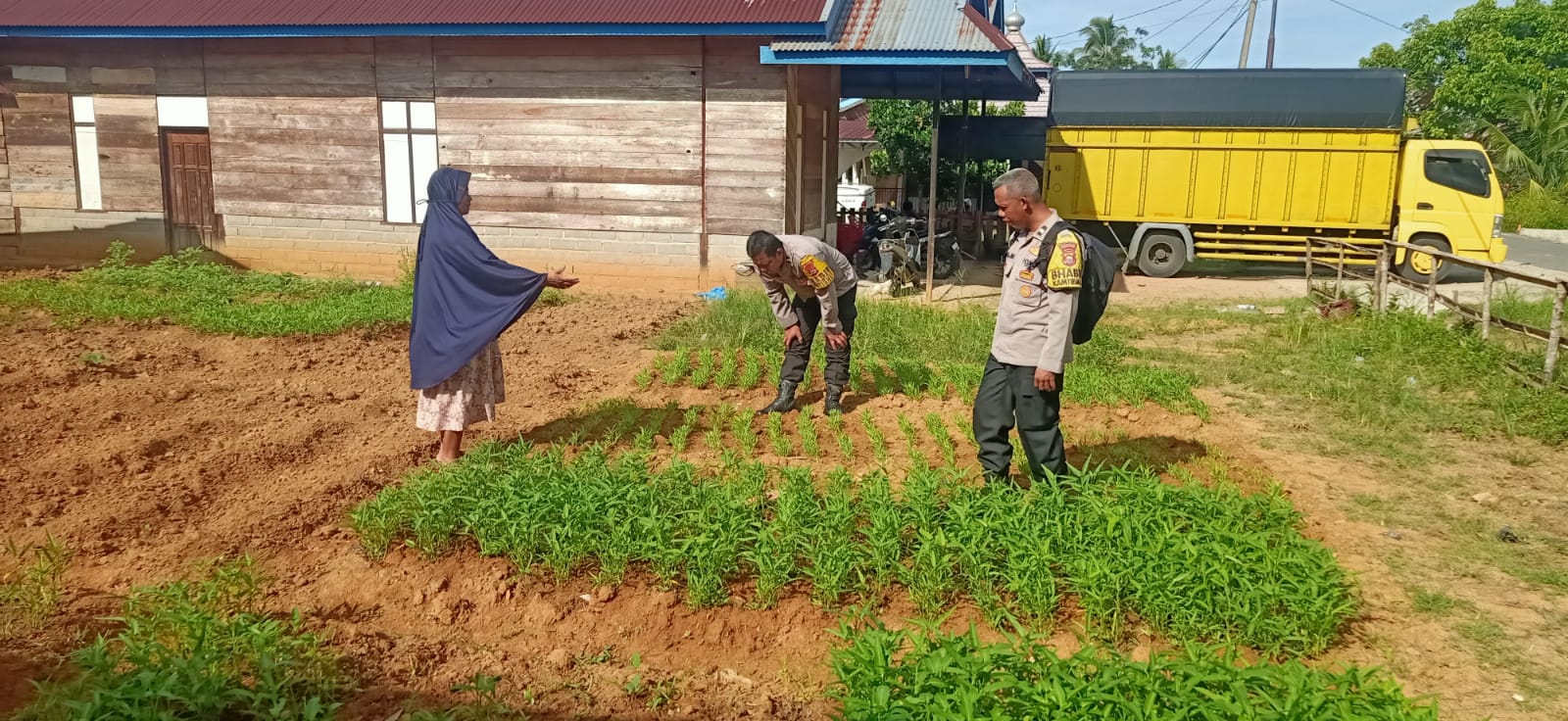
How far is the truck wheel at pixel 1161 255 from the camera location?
1580 cm

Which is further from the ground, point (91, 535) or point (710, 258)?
point (710, 258)

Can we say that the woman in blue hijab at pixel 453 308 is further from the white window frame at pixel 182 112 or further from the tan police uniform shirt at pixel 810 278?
the white window frame at pixel 182 112

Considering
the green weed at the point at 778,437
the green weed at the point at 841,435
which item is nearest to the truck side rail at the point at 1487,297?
the green weed at the point at 841,435

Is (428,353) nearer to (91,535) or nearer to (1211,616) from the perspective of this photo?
(91,535)

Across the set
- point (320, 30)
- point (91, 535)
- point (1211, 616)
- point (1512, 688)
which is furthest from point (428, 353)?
point (320, 30)

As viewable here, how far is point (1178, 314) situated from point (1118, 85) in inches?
213

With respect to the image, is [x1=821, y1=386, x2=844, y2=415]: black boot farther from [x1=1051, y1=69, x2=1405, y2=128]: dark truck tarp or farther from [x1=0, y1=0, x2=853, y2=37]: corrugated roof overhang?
[x1=1051, y1=69, x2=1405, y2=128]: dark truck tarp

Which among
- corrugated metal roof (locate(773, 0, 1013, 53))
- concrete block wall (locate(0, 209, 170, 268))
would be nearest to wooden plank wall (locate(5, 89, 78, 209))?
concrete block wall (locate(0, 209, 170, 268))

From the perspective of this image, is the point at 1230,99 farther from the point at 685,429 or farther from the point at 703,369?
the point at 685,429

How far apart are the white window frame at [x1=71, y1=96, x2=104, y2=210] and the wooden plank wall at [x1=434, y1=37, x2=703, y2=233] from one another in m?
5.01

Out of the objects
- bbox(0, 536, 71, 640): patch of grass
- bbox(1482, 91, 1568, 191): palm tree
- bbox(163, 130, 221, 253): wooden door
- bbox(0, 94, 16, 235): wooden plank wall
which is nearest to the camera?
bbox(0, 536, 71, 640): patch of grass

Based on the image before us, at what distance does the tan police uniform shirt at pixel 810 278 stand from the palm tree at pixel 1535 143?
25439 mm

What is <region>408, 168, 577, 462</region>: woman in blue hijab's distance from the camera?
530 cm

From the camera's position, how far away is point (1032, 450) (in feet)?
15.8
